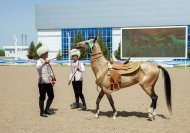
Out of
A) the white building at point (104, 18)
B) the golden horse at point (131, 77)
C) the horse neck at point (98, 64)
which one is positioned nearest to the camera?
the golden horse at point (131, 77)

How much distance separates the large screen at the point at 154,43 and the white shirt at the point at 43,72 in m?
42.0

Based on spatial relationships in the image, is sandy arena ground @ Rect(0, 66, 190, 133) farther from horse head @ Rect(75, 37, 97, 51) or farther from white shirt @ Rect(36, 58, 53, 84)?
horse head @ Rect(75, 37, 97, 51)

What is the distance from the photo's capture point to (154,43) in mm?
52094

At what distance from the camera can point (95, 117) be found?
9211 millimetres

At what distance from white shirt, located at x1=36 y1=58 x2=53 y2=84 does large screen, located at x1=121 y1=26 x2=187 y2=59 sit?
42.0 m

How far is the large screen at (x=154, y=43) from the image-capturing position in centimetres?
5000

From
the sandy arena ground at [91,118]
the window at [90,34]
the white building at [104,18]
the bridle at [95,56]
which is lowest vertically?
the sandy arena ground at [91,118]

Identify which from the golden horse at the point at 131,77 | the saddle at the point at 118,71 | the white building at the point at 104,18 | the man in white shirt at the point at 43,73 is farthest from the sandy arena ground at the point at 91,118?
the white building at the point at 104,18

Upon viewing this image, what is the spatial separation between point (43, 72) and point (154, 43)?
4433 cm

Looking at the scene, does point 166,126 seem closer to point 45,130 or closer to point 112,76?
point 112,76

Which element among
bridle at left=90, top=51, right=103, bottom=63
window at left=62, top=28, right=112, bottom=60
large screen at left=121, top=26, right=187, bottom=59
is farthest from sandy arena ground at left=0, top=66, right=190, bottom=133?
window at left=62, top=28, right=112, bottom=60

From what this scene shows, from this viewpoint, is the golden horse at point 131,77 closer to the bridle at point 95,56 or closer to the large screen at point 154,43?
the bridle at point 95,56

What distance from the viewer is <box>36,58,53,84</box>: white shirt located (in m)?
9.14

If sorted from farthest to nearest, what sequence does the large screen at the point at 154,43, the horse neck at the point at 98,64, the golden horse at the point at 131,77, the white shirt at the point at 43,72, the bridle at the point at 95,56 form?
→ the large screen at the point at 154,43 → the bridle at the point at 95,56 → the horse neck at the point at 98,64 → the white shirt at the point at 43,72 → the golden horse at the point at 131,77
